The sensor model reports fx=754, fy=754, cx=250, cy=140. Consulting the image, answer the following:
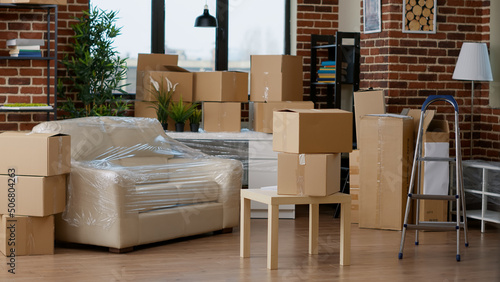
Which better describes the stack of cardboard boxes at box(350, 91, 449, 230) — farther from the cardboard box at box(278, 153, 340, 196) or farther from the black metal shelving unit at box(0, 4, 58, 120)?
the black metal shelving unit at box(0, 4, 58, 120)

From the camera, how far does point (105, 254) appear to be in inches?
182

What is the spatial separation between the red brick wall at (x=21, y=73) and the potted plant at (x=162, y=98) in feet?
2.65

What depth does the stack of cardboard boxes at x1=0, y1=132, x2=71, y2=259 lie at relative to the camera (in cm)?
447

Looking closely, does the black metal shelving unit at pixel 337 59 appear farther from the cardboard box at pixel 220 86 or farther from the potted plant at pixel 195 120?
the potted plant at pixel 195 120

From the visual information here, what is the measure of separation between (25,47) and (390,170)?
2872 millimetres

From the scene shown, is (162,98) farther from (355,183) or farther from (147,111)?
(355,183)

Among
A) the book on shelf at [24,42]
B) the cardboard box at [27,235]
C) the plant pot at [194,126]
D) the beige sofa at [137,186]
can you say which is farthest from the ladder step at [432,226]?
the book on shelf at [24,42]

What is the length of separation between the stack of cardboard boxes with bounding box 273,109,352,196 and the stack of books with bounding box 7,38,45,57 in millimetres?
2272

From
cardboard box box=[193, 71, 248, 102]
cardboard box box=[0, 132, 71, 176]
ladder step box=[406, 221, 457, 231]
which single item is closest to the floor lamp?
ladder step box=[406, 221, 457, 231]

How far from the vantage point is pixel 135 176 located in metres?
4.80

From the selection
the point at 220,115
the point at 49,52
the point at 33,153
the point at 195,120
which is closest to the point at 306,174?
the point at 33,153

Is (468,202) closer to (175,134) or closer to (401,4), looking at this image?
(401,4)

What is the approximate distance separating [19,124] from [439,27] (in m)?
3.44

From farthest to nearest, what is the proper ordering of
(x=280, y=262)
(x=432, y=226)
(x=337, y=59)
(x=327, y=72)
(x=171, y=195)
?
(x=327, y=72), (x=337, y=59), (x=171, y=195), (x=432, y=226), (x=280, y=262)
